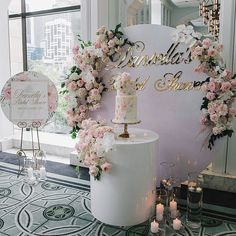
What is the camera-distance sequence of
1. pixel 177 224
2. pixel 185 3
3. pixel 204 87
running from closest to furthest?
pixel 177 224 → pixel 204 87 → pixel 185 3

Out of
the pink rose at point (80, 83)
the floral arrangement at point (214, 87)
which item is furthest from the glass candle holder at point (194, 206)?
the pink rose at point (80, 83)

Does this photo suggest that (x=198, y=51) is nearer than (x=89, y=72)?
Yes

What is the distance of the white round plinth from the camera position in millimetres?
2287

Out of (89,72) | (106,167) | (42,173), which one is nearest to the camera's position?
(106,167)

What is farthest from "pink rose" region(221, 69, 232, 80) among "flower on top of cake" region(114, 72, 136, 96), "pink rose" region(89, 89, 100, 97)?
"pink rose" region(89, 89, 100, 97)

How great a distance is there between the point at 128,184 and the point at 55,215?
0.81 m

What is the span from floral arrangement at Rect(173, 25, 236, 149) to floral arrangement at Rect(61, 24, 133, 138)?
2.31 feet

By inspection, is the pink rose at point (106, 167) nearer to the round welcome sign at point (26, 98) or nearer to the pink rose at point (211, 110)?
the pink rose at point (211, 110)

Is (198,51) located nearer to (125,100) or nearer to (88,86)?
(125,100)

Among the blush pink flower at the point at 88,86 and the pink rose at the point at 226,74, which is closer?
the pink rose at the point at 226,74

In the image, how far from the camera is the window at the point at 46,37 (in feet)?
15.4

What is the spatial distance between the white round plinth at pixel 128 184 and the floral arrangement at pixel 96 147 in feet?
0.20

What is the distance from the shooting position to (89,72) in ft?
10.0

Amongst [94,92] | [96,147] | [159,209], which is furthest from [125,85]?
[159,209]
